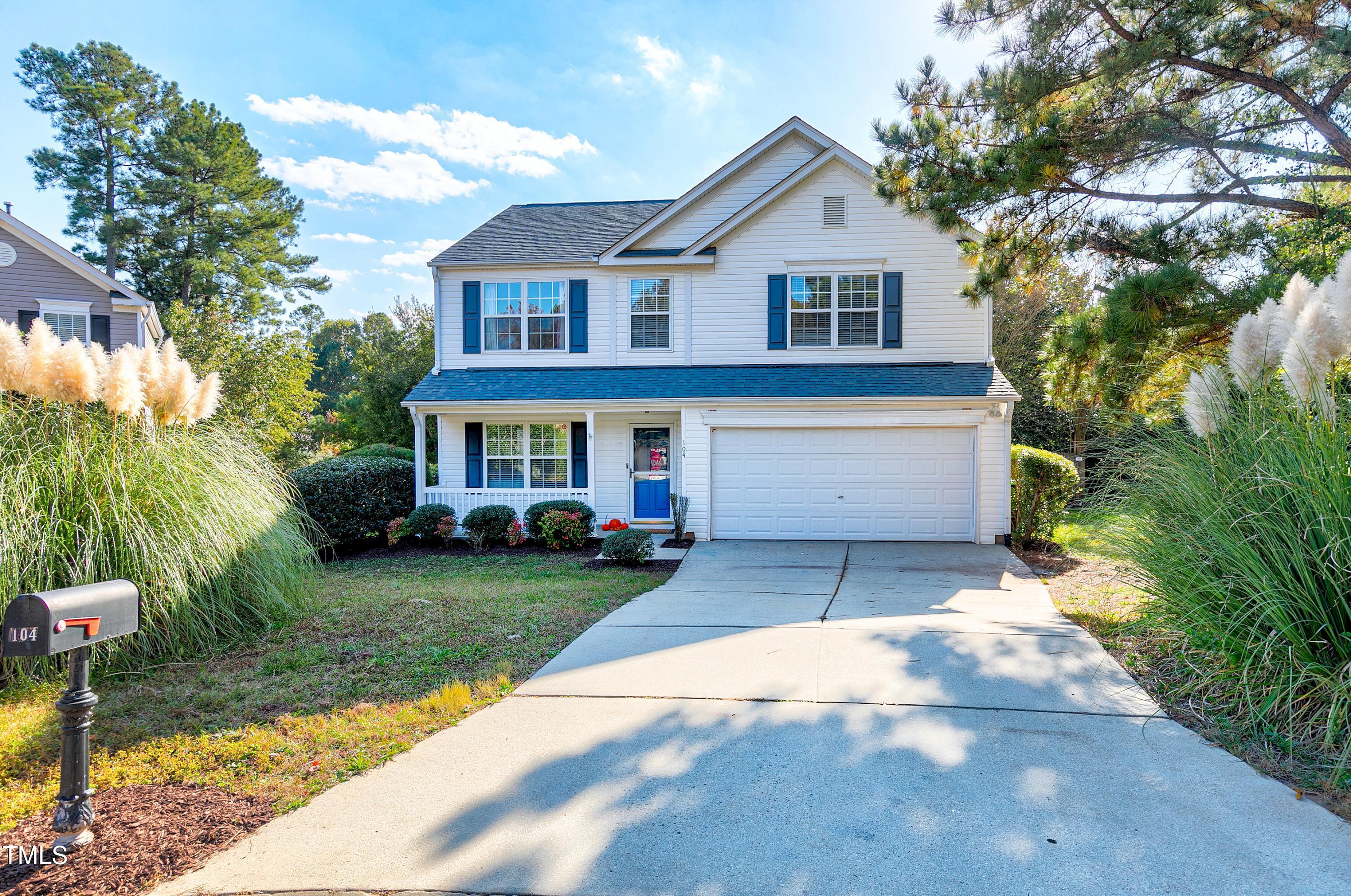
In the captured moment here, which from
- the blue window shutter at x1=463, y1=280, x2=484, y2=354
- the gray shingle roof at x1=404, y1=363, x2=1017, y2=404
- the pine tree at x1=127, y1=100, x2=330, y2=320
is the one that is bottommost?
the gray shingle roof at x1=404, y1=363, x2=1017, y2=404

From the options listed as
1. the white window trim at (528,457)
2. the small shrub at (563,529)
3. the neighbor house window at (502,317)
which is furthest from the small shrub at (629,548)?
the neighbor house window at (502,317)

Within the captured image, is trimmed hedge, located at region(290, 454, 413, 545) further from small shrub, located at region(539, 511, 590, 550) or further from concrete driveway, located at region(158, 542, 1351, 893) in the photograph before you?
concrete driveway, located at region(158, 542, 1351, 893)

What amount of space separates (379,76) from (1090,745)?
47.5 ft

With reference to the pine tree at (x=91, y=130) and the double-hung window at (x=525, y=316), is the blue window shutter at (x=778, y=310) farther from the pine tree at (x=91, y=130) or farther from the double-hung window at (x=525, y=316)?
the pine tree at (x=91, y=130)

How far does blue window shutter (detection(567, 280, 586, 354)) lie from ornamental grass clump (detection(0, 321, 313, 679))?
8.22m

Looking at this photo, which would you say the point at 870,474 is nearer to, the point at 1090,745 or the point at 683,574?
the point at 683,574

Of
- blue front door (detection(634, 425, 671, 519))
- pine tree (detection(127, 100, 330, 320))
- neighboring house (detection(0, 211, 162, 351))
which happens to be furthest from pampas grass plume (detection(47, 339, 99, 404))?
pine tree (detection(127, 100, 330, 320))

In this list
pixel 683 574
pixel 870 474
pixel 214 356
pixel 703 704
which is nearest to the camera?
pixel 703 704

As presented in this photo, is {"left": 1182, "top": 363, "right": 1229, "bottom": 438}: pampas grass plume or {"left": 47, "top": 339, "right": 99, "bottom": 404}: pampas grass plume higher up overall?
{"left": 47, "top": 339, "right": 99, "bottom": 404}: pampas grass plume

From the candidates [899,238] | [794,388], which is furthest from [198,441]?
[899,238]

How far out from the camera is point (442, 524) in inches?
490

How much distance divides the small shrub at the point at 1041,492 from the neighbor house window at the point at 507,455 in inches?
368

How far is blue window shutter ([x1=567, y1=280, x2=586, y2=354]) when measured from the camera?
13.7 metres

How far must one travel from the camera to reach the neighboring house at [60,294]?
15.9 meters
